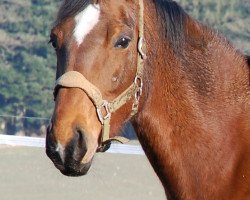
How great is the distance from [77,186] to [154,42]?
617 cm

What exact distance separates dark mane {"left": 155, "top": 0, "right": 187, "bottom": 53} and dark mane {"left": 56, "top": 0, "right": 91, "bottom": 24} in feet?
1.46

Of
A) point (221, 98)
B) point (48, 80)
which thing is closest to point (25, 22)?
point (48, 80)

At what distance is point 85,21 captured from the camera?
3.87 metres

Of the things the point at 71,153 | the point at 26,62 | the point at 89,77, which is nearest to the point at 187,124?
the point at 89,77

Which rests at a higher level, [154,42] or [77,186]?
[154,42]

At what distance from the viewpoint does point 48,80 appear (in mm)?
19375

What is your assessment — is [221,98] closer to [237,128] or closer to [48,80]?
[237,128]

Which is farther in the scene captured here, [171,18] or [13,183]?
[13,183]

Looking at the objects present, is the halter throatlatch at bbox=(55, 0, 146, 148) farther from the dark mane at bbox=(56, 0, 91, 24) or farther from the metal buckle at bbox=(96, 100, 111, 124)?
the dark mane at bbox=(56, 0, 91, 24)

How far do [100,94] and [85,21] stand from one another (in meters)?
0.34

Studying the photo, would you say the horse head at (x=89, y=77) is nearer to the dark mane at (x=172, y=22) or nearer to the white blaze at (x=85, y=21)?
the white blaze at (x=85, y=21)

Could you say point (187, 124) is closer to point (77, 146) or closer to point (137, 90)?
point (137, 90)

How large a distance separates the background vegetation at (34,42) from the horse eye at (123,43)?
562 inches

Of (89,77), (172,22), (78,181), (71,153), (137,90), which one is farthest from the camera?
(78,181)
